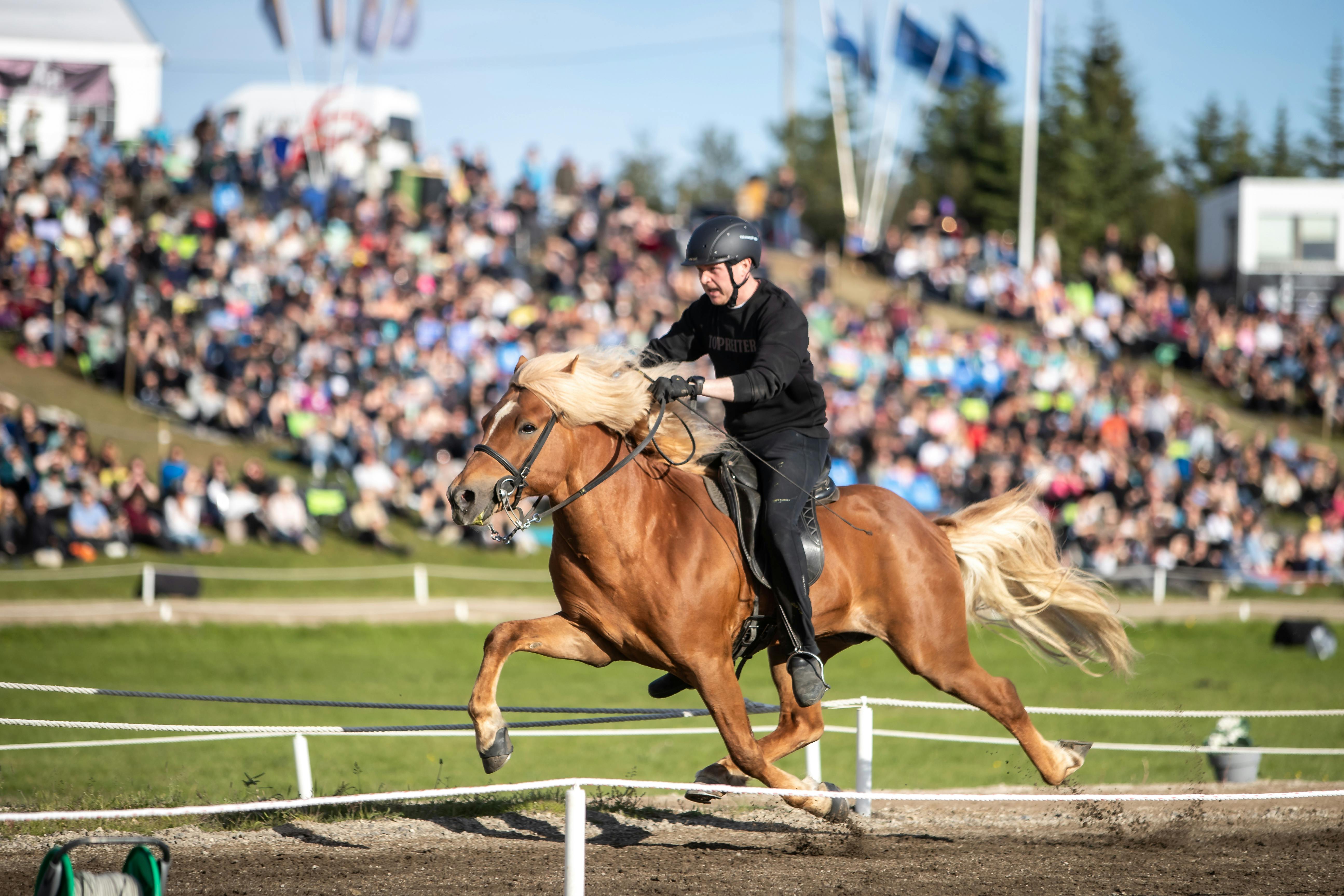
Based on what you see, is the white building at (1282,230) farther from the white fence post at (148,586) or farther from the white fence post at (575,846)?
the white fence post at (575,846)

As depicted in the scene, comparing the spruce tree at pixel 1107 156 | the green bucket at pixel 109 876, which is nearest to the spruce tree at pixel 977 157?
the spruce tree at pixel 1107 156

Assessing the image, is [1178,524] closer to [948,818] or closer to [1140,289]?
[1140,289]

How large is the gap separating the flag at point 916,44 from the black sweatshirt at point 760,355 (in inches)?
1168

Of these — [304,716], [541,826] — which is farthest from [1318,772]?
[304,716]

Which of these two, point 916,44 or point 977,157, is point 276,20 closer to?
point 916,44

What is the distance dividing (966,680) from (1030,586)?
97 cm

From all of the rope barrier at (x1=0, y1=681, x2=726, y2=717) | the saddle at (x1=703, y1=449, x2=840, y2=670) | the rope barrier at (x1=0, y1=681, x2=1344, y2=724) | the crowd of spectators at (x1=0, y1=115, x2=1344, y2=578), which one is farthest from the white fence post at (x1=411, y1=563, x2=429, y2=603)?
the saddle at (x1=703, y1=449, x2=840, y2=670)

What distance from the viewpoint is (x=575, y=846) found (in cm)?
488

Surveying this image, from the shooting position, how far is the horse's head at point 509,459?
16.7 feet

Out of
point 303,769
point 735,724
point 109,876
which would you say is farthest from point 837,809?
point 109,876

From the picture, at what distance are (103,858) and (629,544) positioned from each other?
3197 mm

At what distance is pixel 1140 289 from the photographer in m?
29.7

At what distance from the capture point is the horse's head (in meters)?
5.10

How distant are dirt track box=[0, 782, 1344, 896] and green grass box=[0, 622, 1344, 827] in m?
1.99
